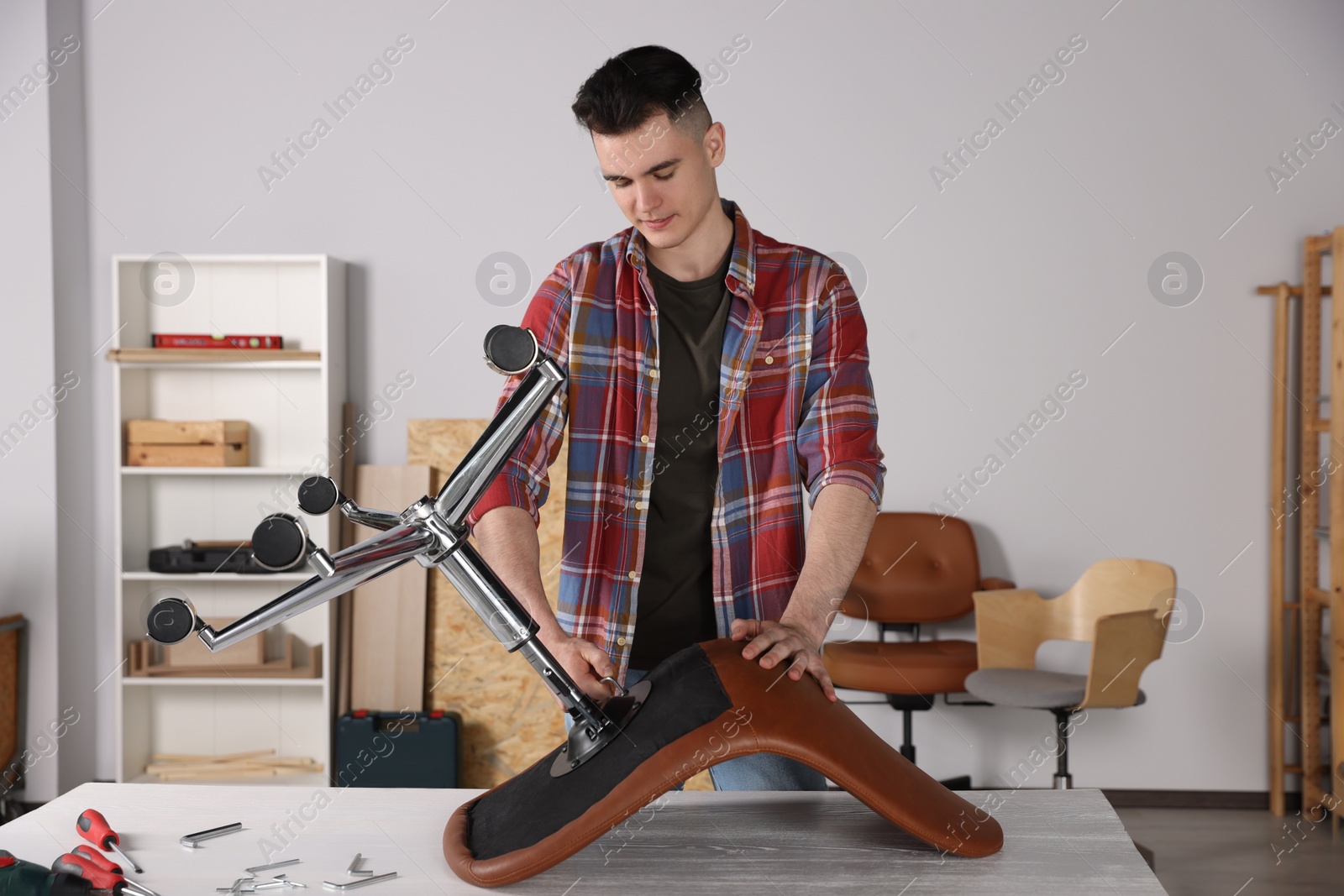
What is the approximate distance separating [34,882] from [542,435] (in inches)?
33.5

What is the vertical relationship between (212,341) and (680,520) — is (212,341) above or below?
above

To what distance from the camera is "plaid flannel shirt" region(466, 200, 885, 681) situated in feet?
5.33

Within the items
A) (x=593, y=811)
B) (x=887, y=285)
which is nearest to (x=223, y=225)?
(x=887, y=285)

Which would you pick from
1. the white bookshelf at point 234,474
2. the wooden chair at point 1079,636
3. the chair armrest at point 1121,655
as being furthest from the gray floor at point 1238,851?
the white bookshelf at point 234,474

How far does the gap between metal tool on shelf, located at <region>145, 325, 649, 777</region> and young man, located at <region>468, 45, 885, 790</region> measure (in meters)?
0.54

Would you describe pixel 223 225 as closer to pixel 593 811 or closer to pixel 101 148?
pixel 101 148

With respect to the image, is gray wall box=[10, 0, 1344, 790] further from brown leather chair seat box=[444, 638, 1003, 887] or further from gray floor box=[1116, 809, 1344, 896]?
brown leather chair seat box=[444, 638, 1003, 887]

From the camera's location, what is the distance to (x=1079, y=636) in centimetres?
361

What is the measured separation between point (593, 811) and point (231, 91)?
3.91 metres

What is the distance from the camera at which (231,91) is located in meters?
4.04

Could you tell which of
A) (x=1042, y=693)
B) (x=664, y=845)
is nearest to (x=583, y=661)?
(x=664, y=845)

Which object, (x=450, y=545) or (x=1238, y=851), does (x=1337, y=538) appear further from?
(x=450, y=545)

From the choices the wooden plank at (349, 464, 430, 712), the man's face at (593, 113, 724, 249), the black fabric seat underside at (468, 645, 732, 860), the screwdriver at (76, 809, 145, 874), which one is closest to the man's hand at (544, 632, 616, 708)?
the black fabric seat underside at (468, 645, 732, 860)

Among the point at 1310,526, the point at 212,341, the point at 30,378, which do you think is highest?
the point at 212,341
